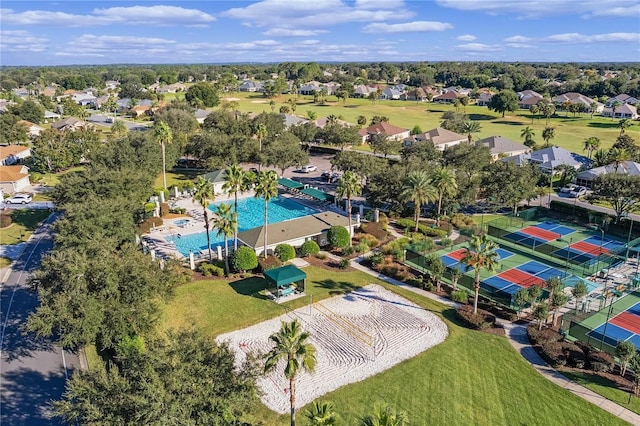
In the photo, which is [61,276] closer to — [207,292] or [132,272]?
[132,272]

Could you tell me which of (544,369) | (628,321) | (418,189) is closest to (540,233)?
(418,189)

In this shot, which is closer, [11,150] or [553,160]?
[553,160]

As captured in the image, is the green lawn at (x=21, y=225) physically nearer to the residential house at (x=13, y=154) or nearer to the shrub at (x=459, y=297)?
the residential house at (x=13, y=154)

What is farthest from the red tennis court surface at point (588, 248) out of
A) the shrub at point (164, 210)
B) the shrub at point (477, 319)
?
the shrub at point (164, 210)

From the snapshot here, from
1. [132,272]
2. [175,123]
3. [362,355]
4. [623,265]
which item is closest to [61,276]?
[132,272]

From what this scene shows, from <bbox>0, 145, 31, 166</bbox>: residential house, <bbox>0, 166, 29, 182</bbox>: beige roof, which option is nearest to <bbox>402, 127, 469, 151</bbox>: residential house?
<bbox>0, 166, 29, 182</bbox>: beige roof

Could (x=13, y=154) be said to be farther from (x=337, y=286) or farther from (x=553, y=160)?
(x=553, y=160)

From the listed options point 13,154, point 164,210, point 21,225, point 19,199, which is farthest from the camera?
point 13,154

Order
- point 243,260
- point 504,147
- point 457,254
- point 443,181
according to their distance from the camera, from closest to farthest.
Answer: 1. point 243,260
2. point 457,254
3. point 443,181
4. point 504,147
